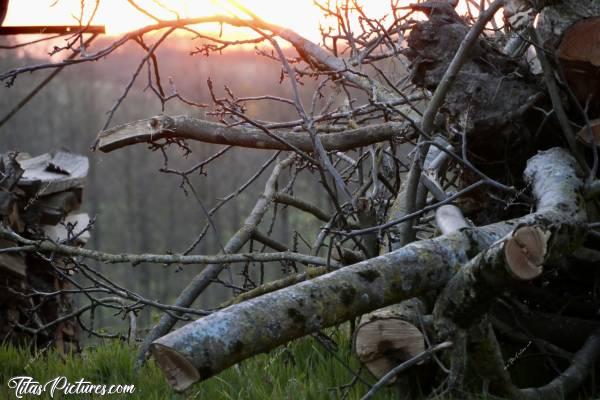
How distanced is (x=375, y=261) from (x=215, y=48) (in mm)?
1994

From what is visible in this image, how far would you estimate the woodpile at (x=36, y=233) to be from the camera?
4.61 m

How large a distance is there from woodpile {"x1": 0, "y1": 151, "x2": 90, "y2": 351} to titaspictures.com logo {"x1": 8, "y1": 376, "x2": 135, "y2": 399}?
74 centimetres

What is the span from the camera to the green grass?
10.3 feet

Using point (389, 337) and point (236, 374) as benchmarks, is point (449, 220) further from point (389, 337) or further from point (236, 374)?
point (236, 374)

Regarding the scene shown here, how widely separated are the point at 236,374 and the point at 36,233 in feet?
5.35

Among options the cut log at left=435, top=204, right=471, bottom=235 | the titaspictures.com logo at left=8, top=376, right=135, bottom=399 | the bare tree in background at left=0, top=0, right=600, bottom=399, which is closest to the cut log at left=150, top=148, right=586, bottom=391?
the bare tree in background at left=0, top=0, right=600, bottom=399

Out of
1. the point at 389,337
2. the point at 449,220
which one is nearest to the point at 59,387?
the point at 389,337

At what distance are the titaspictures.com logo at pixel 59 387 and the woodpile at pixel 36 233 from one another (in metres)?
0.74

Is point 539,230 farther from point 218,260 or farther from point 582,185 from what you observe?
point 218,260

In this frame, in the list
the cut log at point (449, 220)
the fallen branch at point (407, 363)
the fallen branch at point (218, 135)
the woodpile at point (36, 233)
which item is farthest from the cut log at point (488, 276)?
the woodpile at point (36, 233)

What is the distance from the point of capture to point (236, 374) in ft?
11.2

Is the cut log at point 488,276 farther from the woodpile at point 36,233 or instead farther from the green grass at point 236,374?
the woodpile at point 36,233

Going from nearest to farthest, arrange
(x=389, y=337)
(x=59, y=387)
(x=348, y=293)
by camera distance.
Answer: (x=348, y=293) → (x=389, y=337) → (x=59, y=387)

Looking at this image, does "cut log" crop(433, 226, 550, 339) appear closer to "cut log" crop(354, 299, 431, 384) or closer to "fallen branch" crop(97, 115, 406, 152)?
"cut log" crop(354, 299, 431, 384)
